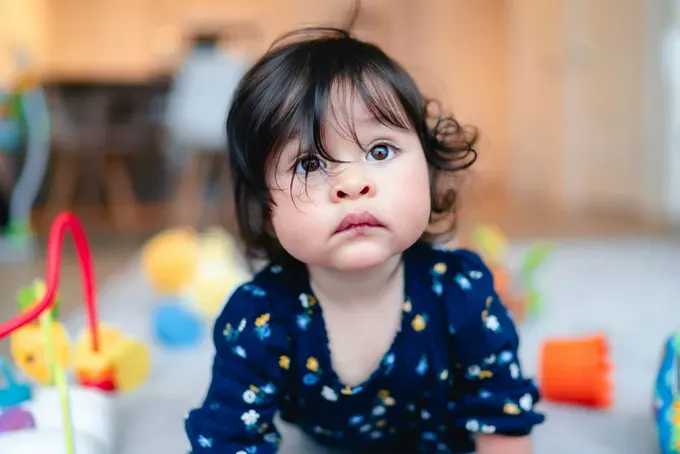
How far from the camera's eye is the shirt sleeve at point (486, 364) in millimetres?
576

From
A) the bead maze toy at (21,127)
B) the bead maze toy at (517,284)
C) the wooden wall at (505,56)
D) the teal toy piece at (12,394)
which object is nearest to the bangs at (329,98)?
the teal toy piece at (12,394)

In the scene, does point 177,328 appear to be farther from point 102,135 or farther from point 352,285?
point 102,135

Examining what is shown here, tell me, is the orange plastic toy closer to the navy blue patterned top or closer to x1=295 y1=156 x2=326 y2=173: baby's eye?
the navy blue patterned top

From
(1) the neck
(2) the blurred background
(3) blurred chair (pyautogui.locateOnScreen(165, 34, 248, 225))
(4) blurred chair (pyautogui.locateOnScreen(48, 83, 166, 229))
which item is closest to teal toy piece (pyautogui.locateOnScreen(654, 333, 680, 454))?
(1) the neck

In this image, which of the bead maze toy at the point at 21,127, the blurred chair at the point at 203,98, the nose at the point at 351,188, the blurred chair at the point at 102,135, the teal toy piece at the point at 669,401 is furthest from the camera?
the blurred chair at the point at 102,135

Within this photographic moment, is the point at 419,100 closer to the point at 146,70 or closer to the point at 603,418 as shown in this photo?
the point at 603,418

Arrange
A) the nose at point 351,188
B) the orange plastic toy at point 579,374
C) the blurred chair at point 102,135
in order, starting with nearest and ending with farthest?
1. the nose at point 351,188
2. the orange plastic toy at point 579,374
3. the blurred chair at point 102,135

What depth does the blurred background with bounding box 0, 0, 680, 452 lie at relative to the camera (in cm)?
260

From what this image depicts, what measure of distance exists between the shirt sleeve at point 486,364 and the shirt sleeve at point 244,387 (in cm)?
15

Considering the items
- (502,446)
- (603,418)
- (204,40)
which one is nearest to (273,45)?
(502,446)

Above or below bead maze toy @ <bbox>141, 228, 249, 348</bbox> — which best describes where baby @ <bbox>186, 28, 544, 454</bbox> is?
above

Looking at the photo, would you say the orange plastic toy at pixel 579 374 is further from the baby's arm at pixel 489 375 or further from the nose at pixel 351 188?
the nose at pixel 351 188

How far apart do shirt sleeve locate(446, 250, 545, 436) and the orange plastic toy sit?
227mm

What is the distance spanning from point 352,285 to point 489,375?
0.14m
